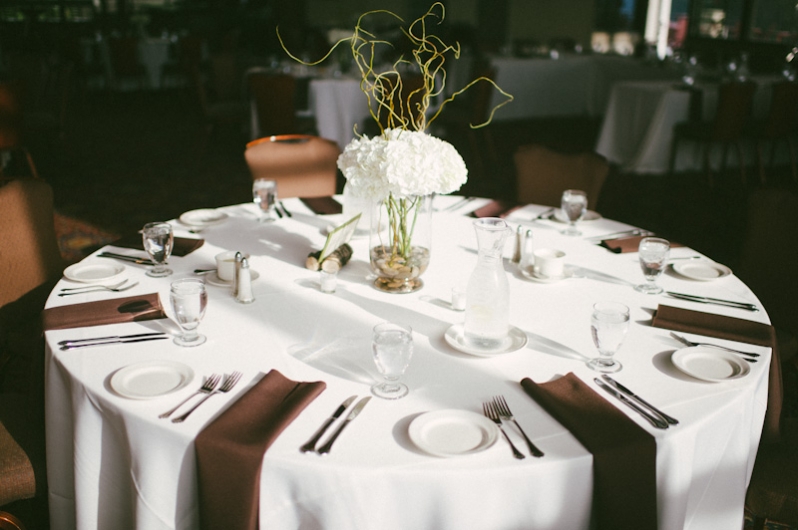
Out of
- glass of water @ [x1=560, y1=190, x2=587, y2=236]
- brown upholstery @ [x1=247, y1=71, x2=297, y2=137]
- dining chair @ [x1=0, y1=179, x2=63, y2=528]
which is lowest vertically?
dining chair @ [x1=0, y1=179, x2=63, y2=528]

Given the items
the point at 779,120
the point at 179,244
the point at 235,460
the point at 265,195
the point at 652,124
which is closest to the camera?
the point at 235,460

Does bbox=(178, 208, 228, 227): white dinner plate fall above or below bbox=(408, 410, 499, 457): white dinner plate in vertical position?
above

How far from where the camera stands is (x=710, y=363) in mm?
1464

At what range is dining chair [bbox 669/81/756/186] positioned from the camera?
218 inches

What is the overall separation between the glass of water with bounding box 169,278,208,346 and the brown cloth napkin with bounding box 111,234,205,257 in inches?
23.3

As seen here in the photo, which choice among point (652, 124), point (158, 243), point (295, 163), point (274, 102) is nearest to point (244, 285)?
point (158, 243)

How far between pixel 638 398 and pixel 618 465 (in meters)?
0.20

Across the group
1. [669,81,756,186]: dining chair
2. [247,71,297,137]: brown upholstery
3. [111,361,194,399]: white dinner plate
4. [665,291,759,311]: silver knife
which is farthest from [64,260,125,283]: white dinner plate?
[669,81,756,186]: dining chair

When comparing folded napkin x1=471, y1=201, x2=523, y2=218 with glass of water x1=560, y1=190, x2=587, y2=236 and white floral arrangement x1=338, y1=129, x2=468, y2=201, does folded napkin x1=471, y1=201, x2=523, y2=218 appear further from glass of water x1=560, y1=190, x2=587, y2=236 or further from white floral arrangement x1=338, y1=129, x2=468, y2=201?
white floral arrangement x1=338, y1=129, x2=468, y2=201

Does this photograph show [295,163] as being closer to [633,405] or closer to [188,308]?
[188,308]

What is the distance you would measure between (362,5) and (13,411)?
40.5ft

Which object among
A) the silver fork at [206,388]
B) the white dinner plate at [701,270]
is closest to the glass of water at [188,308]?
the silver fork at [206,388]

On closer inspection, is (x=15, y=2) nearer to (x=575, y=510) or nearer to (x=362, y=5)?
(x=362, y=5)

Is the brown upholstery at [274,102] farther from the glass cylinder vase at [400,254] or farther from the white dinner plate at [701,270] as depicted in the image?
the white dinner plate at [701,270]
